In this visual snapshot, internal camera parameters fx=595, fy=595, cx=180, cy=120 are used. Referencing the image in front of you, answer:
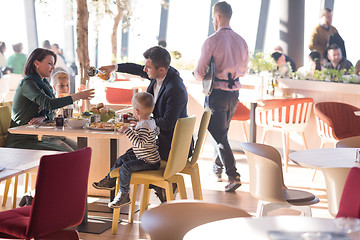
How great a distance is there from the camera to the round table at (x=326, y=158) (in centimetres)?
331

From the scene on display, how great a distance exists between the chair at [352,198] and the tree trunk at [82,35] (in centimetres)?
445

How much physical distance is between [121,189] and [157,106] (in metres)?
0.74

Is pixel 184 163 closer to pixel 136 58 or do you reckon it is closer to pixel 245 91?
pixel 245 91

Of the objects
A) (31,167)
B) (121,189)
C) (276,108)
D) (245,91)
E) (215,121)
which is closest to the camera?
(31,167)

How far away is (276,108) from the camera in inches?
271

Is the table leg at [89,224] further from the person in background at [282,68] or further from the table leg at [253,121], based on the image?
the person in background at [282,68]

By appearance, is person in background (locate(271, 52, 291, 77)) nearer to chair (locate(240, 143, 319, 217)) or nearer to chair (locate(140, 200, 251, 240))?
chair (locate(240, 143, 319, 217))

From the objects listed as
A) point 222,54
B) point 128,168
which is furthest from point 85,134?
point 222,54

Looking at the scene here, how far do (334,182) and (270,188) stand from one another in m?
0.49

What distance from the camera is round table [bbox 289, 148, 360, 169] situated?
3.31 metres

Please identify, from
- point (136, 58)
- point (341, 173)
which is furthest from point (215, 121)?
point (136, 58)

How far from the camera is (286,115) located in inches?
270

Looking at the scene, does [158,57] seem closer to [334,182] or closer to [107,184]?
[107,184]

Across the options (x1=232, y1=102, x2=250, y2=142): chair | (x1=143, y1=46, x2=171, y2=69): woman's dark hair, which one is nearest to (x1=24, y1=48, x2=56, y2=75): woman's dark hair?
(x1=143, y1=46, x2=171, y2=69): woman's dark hair
